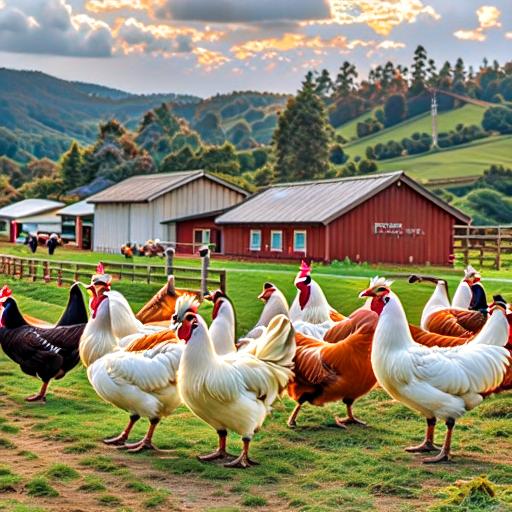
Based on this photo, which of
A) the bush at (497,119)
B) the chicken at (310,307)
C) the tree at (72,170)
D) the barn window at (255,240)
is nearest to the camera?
the chicken at (310,307)

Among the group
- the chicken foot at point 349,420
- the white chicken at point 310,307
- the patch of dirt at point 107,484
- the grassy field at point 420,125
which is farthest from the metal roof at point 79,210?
the grassy field at point 420,125

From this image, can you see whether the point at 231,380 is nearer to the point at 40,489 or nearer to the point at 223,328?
the point at 223,328

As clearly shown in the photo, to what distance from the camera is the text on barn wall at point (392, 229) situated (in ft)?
145

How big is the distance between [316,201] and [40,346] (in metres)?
31.6

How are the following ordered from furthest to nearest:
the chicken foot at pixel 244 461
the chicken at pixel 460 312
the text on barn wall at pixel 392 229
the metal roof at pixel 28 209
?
1. the metal roof at pixel 28 209
2. the text on barn wall at pixel 392 229
3. the chicken at pixel 460 312
4. the chicken foot at pixel 244 461

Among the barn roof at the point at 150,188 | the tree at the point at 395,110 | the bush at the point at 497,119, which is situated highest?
the tree at the point at 395,110

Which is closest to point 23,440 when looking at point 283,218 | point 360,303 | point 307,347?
point 307,347

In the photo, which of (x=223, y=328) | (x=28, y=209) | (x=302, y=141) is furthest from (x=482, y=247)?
(x=28, y=209)

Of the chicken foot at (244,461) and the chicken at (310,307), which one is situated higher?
the chicken at (310,307)

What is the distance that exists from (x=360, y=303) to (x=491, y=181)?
74.4 meters

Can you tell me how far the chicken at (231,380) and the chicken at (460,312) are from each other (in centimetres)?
429

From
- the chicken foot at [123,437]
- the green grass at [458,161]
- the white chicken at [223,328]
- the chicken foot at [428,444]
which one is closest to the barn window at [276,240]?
the white chicken at [223,328]

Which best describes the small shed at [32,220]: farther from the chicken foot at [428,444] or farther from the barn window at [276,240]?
the chicken foot at [428,444]

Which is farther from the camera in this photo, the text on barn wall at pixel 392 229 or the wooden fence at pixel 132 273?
the text on barn wall at pixel 392 229
